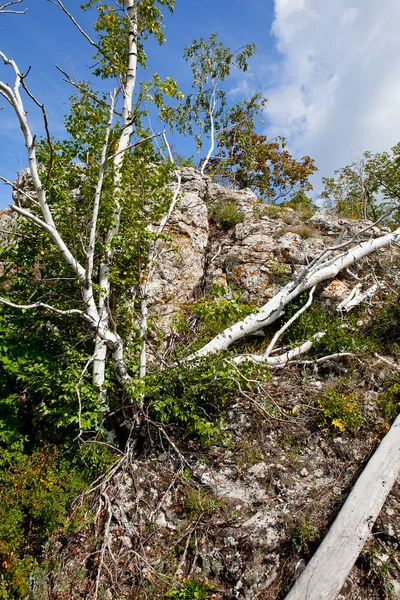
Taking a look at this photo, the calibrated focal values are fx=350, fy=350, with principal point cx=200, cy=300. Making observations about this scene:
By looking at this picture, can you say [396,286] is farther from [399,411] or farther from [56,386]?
[56,386]

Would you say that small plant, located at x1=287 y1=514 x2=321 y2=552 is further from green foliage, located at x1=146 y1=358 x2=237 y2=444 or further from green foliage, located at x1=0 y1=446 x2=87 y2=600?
green foliage, located at x1=0 y1=446 x2=87 y2=600

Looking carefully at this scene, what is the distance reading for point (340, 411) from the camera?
4.80 meters

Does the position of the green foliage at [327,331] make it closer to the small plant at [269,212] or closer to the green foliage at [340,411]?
the green foliage at [340,411]

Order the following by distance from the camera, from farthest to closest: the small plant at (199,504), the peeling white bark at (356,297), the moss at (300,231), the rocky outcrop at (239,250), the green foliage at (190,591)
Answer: the moss at (300,231)
the rocky outcrop at (239,250)
the peeling white bark at (356,297)
the small plant at (199,504)
the green foliage at (190,591)

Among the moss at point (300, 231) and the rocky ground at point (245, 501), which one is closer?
the rocky ground at point (245, 501)

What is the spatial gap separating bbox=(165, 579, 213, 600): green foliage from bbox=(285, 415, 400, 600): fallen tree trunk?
0.82 m

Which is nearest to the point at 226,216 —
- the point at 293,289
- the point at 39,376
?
the point at 293,289

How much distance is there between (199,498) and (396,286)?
5.72 m

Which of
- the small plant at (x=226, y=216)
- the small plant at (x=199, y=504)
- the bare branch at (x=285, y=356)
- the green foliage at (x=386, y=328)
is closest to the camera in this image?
the small plant at (x=199, y=504)

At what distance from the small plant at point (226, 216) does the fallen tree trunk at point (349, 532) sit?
6.87 metres

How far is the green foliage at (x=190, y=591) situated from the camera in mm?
3426

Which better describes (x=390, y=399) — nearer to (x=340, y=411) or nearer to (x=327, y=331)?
(x=340, y=411)

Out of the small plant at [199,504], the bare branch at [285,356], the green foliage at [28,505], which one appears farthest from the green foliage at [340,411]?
the green foliage at [28,505]

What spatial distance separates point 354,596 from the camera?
10.5 ft
